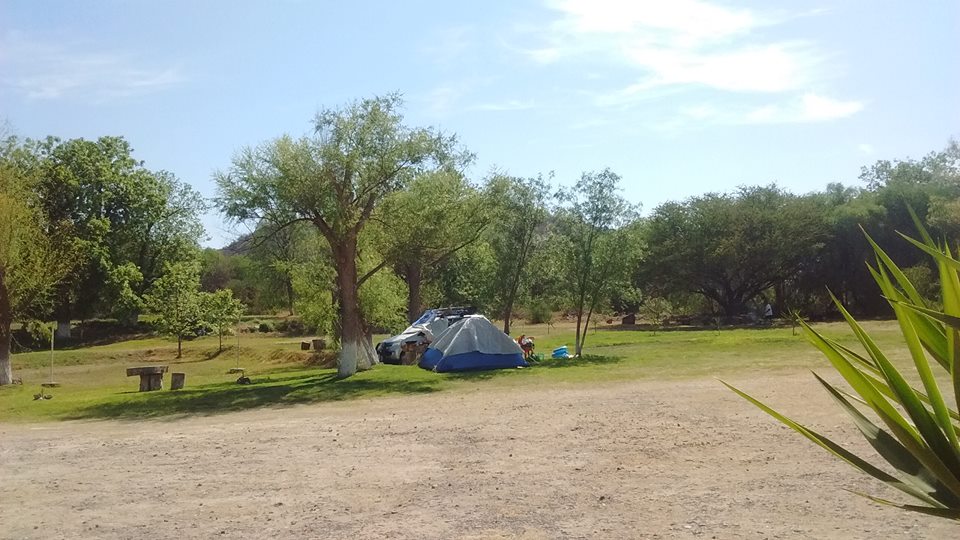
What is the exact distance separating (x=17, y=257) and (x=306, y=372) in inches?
360

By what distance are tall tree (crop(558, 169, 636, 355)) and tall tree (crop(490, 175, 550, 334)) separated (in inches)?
87.0

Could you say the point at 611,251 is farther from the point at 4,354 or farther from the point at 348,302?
the point at 4,354

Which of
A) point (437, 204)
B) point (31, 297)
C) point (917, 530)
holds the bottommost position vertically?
point (917, 530)

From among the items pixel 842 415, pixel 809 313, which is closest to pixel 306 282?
pixel 842 415

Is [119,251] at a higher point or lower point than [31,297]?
higher

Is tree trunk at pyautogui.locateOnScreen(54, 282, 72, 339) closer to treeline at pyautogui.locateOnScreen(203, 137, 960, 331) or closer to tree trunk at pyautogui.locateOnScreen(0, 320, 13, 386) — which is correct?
treeline at pyautogui.locateOnScreen(203, 137, 960, 331)

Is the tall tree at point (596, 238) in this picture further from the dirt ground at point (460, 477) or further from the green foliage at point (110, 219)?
the green foliage at point (110, 219)

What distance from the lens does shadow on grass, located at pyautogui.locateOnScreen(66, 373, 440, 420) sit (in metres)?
16.8

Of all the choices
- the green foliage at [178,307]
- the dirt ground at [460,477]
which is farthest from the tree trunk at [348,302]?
the green foliage at [178,307]

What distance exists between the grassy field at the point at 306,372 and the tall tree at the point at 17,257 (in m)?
2.24

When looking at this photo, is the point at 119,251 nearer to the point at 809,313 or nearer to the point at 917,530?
the point at 809,313

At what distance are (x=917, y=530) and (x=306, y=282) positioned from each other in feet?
75.8

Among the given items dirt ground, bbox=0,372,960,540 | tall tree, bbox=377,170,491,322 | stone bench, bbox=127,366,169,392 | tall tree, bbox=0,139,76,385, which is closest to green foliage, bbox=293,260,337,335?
tall tree, bbox=377,170,491,322

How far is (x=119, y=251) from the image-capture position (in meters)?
46.8
